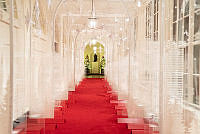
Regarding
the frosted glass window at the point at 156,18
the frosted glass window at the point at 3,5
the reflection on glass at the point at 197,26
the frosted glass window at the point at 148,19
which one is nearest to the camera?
the reflection on glass at the point at 197,26

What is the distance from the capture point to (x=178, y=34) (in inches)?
107

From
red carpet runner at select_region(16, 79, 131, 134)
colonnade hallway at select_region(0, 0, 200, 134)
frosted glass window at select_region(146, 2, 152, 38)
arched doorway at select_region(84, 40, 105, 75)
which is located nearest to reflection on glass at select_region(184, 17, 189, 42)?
colonnade hallway at select_region(0, 0, 200, 134)

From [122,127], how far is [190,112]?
129 inches

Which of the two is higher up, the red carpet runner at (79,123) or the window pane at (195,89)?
the window pane at (195,89)

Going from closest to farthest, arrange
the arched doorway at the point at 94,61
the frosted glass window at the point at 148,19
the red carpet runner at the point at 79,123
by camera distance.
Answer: the frosted glass window at the point at 148,19, the red carpet runner at the point at 79,123, the arched doorway at the point at 94,61

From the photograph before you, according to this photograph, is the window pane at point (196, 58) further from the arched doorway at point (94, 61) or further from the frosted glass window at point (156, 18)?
the arched doorway at point (94, 61)

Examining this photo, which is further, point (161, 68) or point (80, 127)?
point (80, 127)

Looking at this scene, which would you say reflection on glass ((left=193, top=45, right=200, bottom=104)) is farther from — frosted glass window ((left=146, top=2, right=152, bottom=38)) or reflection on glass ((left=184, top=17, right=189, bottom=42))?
frosted glass window ((left=146, top=2, right=152, bottom=38))

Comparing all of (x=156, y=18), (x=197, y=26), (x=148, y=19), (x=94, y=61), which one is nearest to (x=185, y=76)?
(x=197, y=26)

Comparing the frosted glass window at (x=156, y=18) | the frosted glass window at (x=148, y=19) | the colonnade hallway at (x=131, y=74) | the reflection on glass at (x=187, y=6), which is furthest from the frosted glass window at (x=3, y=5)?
the frosted glass window at (x=148, y=19)

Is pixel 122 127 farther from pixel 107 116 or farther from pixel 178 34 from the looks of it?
pixel 178 34

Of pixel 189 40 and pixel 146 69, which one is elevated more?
pixel 189 40

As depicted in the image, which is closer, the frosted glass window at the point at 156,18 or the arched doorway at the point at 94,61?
the frosted glass window at the point at 156,18

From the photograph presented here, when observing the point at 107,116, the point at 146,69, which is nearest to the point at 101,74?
the point at 107,116
